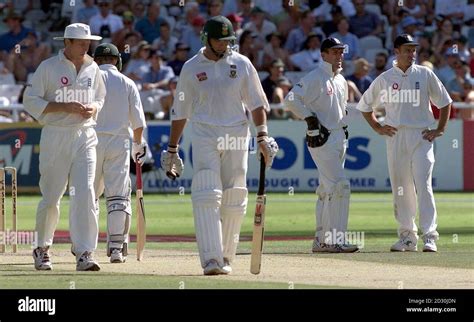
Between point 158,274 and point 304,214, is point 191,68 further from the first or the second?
point 304,214

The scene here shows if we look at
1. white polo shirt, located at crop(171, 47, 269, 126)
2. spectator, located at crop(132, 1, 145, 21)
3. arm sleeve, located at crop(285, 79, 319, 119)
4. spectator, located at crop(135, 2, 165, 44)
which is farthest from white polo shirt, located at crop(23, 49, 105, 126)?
spectator, located at crop(132, 1, 145, 21)

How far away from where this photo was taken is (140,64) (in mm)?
27375

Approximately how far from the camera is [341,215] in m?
15.7

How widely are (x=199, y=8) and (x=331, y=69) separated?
45.7ft

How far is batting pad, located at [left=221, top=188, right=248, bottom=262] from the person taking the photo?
507 inches

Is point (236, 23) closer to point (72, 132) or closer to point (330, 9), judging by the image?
point (330, 9)

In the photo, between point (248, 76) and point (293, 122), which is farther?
point (293, 122)

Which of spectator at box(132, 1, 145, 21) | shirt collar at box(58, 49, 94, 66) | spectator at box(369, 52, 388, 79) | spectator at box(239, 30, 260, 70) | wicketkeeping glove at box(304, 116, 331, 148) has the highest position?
spectator at box(132, 1, 145, 21)

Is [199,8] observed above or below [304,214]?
above

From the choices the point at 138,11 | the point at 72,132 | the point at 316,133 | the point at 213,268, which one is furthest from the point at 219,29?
the point at 138,11

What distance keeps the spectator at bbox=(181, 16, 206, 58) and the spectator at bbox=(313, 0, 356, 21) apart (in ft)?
8.04

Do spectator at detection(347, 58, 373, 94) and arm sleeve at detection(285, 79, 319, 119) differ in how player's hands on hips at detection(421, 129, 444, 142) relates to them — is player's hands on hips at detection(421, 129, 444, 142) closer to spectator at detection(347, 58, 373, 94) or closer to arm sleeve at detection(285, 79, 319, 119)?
arm sleeve at detection(285, 79, 319, 119)

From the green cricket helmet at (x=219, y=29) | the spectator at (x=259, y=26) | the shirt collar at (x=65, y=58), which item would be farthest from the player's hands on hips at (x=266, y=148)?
the spectator at (x=259, y=26)
